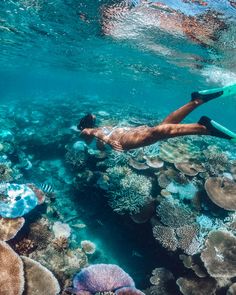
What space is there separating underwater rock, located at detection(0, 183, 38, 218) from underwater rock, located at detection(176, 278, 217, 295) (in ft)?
14.8

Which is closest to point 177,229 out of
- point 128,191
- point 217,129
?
point 128,191

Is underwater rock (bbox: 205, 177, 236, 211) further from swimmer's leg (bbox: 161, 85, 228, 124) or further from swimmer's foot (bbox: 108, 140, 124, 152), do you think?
swimmer's foot (bbox: 108, 140, 124, 152)

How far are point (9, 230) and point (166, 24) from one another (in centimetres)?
1408

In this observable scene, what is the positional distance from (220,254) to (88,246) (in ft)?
12.7

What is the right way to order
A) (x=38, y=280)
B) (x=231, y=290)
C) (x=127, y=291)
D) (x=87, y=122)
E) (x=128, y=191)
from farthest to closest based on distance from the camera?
1. (x=128, y=191)
2. (x=87, y=122)
3. (x=231, y=290)
4. (x=127, y=291)
5. (x=38, y=280)

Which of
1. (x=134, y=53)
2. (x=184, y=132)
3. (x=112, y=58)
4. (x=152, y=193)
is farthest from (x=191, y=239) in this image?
(x=112, y=58)

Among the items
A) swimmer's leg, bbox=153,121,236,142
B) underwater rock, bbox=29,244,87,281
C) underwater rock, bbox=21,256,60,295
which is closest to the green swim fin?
swimmer's leg, bbox=153,121,236,142

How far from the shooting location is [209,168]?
1048 cm

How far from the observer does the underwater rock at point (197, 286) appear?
668 cm

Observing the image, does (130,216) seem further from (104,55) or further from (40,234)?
(104,55)

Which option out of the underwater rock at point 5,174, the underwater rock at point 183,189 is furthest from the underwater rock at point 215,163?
the underwater rock at point 5,174

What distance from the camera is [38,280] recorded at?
569cm

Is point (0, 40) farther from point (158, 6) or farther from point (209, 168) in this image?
point (209, 168)

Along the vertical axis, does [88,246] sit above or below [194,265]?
below
